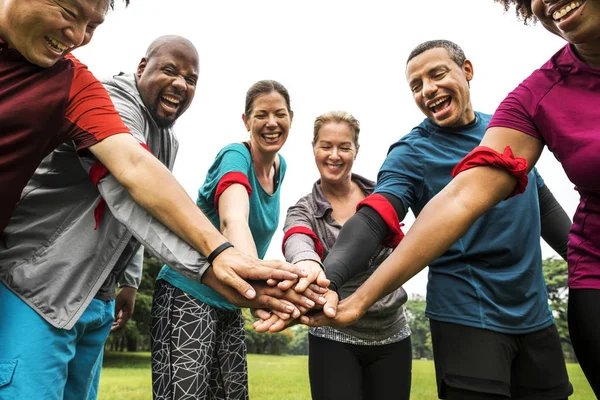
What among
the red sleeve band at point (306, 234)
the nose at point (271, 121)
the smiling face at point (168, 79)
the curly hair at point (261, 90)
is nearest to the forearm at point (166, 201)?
the red sleeve band at point (306, 234)

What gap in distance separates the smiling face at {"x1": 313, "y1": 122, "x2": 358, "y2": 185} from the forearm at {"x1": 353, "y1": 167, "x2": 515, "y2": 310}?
124 centimetres

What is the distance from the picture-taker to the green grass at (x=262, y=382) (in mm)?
15634

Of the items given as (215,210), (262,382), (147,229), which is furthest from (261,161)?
(262,382)

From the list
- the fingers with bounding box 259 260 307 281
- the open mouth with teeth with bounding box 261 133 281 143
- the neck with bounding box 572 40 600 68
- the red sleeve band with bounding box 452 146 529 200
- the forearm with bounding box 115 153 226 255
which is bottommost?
the fingers with bounding box 259 260 307 281

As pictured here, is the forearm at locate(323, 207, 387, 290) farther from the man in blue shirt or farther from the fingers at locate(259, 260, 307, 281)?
the fingers at locate(259, 260, 307, 281)

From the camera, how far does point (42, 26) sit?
2152 mm

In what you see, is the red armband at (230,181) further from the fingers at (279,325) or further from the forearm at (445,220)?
the forearm at (445,220)

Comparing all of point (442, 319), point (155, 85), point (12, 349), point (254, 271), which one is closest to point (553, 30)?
point (442, 319)

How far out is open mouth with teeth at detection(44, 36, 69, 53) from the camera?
86.4 inches

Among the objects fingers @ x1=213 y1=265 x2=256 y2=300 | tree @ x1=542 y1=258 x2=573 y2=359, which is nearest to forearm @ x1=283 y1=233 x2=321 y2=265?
fingers @ x1=213 y1=265 x2=256 y2=300

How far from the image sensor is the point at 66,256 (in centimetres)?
245

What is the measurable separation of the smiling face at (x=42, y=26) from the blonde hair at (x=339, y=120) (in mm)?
1912

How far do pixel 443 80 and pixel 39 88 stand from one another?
211 cm

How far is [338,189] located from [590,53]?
1.92 meters
